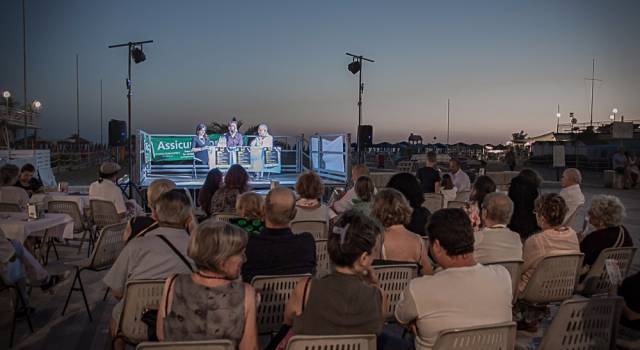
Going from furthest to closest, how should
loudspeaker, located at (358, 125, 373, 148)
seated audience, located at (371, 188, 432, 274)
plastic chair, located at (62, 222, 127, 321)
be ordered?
loudspeaker, located at (358, 125, 373, 148)
plastic chair, located at (62, 222, 127, 321)
seated audience, located at (371, 188, 432, 274)

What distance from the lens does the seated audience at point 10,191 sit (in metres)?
5.52

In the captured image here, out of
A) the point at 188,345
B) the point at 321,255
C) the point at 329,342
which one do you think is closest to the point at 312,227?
the point at 321,255

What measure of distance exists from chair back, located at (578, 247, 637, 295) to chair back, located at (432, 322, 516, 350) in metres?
1.90

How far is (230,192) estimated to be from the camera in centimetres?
512

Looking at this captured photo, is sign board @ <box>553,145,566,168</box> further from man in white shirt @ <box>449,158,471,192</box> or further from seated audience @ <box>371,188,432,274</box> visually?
seated audience @ <box>371,188,432,274</box>

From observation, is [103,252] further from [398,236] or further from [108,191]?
[398,236]

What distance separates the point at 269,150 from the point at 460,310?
35.8ft

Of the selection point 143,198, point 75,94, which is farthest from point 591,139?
point 143,198

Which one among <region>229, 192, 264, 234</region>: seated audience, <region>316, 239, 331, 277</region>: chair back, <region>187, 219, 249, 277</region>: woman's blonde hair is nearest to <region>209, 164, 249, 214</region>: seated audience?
<region>229, 192, 264, 234</region>: seated audience

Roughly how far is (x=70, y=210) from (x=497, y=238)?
4875mm

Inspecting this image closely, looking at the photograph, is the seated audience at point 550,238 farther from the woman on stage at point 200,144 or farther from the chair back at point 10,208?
the woman on stage at point 200,144

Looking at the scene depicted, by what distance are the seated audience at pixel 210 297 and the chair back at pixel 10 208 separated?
4189 mm

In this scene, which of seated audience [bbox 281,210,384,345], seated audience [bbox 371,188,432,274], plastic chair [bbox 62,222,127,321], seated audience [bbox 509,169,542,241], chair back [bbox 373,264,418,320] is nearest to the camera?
seated audience [bbox 281,210,384,345]

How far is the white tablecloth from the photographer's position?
448 cm
